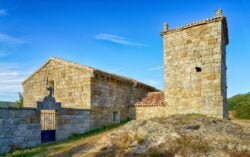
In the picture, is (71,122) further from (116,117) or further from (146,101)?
(146,101)

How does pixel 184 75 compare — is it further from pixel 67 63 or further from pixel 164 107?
pixel 67 63

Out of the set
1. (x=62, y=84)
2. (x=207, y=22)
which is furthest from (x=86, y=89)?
(x=207, y=22)

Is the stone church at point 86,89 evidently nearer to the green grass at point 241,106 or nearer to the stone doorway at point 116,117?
the stone doorway at point 116,117

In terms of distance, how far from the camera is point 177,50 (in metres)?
17.0

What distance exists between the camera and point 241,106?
29.4 metres

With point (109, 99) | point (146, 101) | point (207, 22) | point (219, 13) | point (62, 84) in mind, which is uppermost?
point (219, 13)

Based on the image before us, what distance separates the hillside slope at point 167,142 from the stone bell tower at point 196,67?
3.70 m

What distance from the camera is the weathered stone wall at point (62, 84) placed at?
16.6 metres

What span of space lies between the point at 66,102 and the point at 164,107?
271 inches

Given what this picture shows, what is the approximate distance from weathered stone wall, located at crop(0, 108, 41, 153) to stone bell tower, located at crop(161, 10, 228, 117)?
8708 mm

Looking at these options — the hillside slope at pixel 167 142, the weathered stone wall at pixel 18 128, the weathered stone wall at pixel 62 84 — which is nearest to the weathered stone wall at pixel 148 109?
the weathered stone wall at pixel 62 84

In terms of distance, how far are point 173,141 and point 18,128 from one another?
748 cm

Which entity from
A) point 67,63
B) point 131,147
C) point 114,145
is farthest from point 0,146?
point 67,63

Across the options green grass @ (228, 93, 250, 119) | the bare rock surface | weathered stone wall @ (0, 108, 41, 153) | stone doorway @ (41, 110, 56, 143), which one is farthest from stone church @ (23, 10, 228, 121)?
green grass @ (228, 93, 250, 119)
